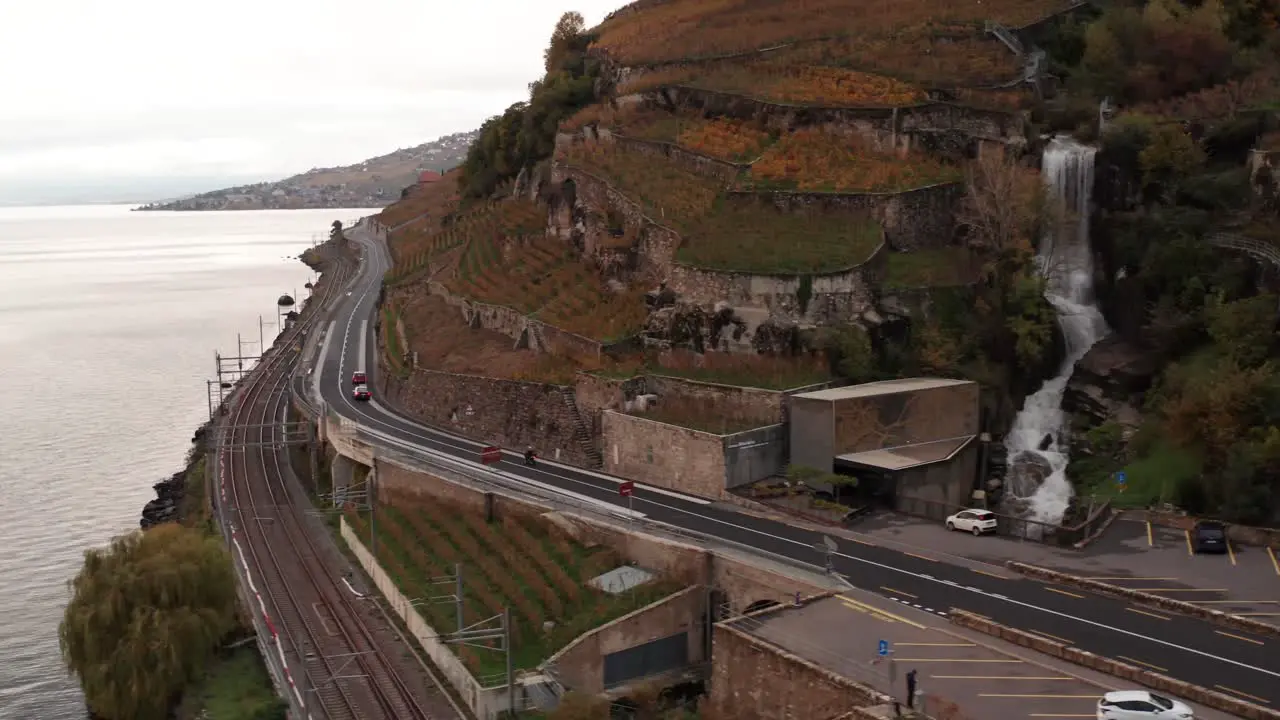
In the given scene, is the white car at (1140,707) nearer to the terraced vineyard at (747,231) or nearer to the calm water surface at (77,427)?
the terraced vineyard at (747,231)

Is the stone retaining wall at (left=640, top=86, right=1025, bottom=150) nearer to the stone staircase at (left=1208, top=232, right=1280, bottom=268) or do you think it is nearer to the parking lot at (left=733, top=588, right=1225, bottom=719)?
the stone staircase at (left=1208, top=232, right=1280, bottom=268)

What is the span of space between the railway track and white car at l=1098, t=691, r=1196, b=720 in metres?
17.2

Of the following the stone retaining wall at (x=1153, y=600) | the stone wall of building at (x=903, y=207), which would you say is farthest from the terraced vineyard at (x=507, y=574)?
the stone wall of building at (x=903, y=207)

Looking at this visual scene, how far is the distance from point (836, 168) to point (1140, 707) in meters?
35.1

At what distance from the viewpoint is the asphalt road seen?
25.3 m

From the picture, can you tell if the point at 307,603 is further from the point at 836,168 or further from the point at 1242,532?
the point at 1242,532

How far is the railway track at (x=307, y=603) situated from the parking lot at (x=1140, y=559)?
15.0 meters

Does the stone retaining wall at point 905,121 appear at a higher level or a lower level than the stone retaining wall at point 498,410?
higher

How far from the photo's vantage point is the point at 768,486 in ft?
134

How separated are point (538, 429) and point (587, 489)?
7.94m

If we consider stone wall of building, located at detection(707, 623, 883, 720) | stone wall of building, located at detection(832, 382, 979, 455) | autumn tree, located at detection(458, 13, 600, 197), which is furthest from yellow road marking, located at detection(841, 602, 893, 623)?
autumn tree, located at detection(458, 13, 600, 197)

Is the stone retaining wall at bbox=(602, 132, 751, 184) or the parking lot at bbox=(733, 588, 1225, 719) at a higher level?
the stone retaining wall at bbox=(602, 132, 751, 184)

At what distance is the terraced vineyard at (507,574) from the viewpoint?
1320 inches

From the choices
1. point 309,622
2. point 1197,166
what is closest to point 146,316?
point 309,622
